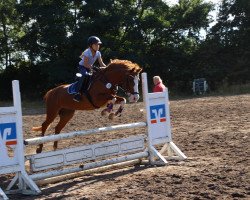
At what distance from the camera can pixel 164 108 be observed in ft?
27.0

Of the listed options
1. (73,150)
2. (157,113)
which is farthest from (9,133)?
(157,113)

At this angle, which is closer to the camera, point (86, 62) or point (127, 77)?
point (127, 77)

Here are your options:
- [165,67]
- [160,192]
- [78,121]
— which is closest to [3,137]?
[160,192]

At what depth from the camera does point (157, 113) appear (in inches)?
319

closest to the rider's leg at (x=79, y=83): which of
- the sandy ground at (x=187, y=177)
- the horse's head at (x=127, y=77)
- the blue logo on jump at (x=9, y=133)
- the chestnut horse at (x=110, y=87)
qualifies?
the chestnut horse at (x=110, y=87)

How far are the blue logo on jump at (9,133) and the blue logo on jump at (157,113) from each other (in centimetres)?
270

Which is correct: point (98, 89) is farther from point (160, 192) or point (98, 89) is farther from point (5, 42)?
point (5, 42)

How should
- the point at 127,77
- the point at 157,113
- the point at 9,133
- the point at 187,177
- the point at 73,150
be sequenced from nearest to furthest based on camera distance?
the point at 9,133, the point at 187,177, the point at 73,150, the point at 127,77, the point at 157,113

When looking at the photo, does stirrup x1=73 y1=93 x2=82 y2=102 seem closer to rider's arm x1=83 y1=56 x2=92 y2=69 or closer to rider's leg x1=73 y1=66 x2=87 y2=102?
rider's leg x1=73 y1=66 x2=87 y2=102

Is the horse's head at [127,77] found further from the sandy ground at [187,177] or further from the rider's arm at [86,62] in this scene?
the sandy ground at [187,177]

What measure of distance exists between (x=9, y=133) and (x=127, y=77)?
2.49 metres

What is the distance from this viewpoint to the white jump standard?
608cm

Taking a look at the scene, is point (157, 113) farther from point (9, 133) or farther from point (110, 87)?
point (9, 133)

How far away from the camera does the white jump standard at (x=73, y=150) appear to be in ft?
20.0
